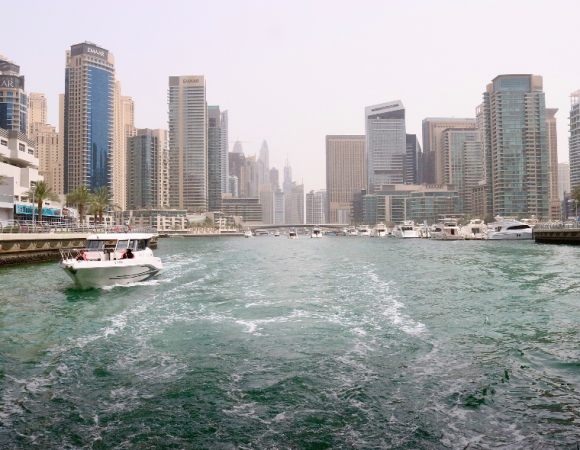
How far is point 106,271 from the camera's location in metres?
28.3

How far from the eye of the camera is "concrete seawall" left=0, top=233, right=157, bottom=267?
1724 inches

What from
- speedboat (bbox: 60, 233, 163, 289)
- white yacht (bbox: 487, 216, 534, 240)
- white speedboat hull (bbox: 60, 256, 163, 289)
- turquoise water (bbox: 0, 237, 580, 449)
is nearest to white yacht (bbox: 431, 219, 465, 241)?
white yacht (bbox: 487, 216, 534, 240)

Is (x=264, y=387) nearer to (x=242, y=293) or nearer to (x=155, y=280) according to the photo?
(x=242, y=293)

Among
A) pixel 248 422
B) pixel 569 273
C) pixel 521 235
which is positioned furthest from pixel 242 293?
pixel 521 235

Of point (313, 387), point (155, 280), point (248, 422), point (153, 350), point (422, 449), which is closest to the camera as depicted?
point (422, 449)

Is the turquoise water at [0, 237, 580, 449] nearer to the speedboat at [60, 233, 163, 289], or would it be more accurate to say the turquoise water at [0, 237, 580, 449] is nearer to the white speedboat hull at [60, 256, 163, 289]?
the white speedboat hull at [60, 256, 163, 289]

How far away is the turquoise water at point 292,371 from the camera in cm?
859

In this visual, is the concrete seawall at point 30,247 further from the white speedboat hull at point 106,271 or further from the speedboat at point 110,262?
the white speedboat hull at point 106,271

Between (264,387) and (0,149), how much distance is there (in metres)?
95.2

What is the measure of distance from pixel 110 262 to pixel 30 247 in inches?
1056

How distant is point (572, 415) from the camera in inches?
359

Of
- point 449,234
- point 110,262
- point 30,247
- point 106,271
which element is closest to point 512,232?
point 449,234

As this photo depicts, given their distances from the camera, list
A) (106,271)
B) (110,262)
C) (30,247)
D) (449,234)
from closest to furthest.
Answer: (106,271)
(110,262)
(30,247)
(449,234)

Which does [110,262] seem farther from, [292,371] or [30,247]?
[30,247]
